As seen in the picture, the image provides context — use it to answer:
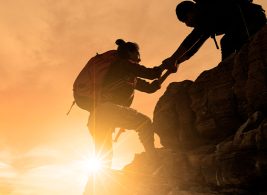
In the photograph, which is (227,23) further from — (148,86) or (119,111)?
(119,111)

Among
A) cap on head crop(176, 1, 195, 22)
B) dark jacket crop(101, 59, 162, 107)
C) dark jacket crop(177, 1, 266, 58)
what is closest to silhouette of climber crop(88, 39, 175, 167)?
dark jacket crop(101, 59, 162, 107)

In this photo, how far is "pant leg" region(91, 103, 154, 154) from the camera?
970 centimetres

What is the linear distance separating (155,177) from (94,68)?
4.04 meters

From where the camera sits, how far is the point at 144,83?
466 inches

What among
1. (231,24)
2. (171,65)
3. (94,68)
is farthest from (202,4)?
(94,68)

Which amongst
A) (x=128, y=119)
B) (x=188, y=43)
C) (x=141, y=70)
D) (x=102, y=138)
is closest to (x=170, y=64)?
(x=188, y=43)

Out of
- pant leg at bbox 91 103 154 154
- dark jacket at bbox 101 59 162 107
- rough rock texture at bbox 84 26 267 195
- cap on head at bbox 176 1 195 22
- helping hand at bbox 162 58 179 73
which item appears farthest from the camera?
cap on head at bbox 176 1 195 22

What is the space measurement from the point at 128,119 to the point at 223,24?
5.09m

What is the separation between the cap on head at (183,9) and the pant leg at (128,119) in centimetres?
531

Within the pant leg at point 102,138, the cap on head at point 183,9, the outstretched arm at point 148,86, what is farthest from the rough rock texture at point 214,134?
the cap on head at point 183,9

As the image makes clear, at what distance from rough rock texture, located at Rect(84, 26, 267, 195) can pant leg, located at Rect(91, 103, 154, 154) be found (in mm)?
922

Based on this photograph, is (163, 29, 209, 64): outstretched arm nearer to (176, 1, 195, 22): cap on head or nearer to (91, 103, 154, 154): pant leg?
(176, 1, 195, 22): cap on head

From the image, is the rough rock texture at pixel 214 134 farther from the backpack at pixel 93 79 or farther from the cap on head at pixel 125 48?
the cap on head at pixel 125 48

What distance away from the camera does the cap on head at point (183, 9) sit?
12875 mm
